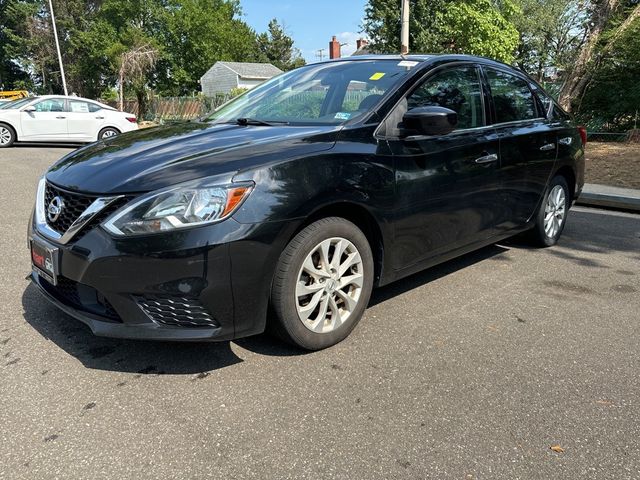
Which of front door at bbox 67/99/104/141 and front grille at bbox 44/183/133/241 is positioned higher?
front door at bbox 67/99/104/141

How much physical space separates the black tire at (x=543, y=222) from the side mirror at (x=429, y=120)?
208 centimetres

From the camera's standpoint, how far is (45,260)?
2840 mm

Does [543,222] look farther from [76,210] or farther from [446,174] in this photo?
[76,210]

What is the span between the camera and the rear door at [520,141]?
4.23 meters

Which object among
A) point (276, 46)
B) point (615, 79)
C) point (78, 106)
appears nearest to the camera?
point (615, 79)

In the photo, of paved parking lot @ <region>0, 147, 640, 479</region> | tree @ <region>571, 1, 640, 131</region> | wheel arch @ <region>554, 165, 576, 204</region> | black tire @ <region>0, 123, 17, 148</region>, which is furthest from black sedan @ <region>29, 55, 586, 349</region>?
black tire @ <region>0, 123, 17, 148</region>

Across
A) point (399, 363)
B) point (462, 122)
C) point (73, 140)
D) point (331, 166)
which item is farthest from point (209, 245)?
point (73, 140)

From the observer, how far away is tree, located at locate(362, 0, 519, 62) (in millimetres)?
30453

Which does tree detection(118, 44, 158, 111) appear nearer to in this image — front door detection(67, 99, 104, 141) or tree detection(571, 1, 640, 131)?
A: front door detection(67, 99, 104, 141)

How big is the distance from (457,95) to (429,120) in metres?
0.89

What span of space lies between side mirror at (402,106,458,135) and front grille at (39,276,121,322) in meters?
2.00

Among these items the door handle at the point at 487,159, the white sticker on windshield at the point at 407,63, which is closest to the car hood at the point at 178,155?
the white sticker on windshield at the point at 407,63

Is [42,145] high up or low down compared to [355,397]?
up

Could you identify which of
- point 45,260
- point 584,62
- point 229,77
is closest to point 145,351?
point 45,260
